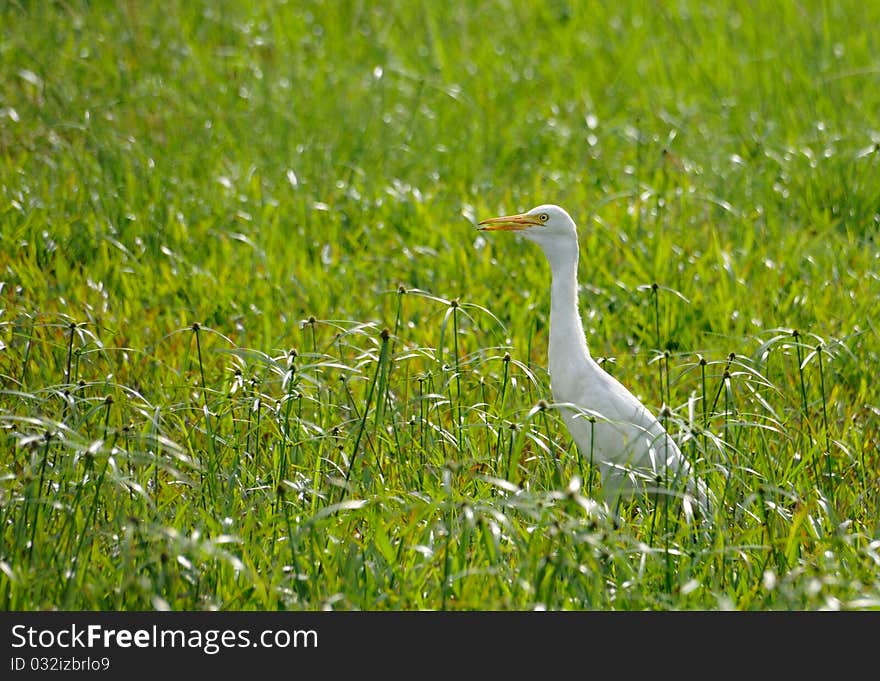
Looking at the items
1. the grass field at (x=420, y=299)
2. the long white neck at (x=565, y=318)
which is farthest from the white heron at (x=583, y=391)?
the grass field at (x=420, y=299)

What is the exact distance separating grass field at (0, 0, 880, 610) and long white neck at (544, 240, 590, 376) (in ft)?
0.60

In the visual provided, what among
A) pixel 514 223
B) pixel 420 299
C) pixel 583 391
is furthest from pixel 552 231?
pixel 420 299

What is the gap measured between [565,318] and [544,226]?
15.4 inches

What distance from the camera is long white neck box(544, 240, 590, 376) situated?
4.40 meters

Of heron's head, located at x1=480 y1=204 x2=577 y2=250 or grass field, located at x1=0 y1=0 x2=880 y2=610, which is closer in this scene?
grass field, located at x1=0 y1=0 x2=880 y2=610

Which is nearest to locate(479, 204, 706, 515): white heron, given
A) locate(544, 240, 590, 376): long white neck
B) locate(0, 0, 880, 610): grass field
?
locate(544, 240, 590, 376): long white neck

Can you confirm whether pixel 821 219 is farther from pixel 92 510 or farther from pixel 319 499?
pixel 92 510

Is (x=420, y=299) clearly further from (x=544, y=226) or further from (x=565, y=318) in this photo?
(x=565, y=318)

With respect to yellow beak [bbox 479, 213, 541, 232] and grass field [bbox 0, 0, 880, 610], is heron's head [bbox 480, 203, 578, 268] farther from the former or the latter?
grass field [bbox 0, 0, 880, 610]

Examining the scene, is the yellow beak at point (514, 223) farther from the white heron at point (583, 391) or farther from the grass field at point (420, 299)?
the grass field at point (420, 299)

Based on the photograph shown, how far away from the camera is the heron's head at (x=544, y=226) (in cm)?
455

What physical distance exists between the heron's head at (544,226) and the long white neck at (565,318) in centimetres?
9

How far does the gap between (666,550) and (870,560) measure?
0.72 meters

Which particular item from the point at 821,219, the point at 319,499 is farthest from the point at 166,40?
the point at 319,499
